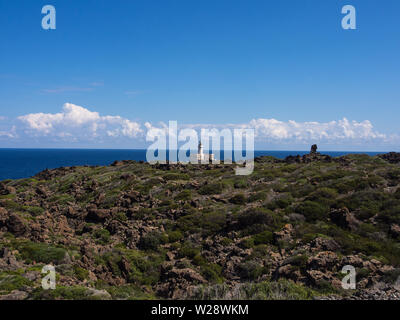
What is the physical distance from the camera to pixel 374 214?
16500 millimetres

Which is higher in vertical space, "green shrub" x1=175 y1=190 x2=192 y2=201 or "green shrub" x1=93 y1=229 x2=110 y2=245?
"green shrub" x1=175 y1=190 x2=192 y2=201

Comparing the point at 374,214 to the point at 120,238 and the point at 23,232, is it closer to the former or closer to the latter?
the point at 120,238

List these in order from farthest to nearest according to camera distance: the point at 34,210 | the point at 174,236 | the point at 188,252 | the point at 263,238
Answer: the point at 34,210 < the point at 174,236 < the point at 263,238 < the point at 188,252

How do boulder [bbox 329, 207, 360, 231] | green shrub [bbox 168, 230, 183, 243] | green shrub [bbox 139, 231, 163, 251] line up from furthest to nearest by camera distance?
green shrub [bbox 168, 230, 183, 243] < green shrub [bbox 139, 231, 163, 251] < boulder [bbox 329, 207, 360, 231]

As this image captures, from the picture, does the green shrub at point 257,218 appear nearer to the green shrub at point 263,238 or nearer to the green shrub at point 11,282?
the green shrub at point 263,238

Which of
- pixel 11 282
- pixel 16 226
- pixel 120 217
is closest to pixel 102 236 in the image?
pixel 120 217

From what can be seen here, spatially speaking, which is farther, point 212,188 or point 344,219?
point 212,188

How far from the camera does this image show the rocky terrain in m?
9.98

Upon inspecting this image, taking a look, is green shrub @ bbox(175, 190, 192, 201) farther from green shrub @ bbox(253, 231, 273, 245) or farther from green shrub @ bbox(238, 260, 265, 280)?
green shrub @ bbox(238, 260, 265, 280)

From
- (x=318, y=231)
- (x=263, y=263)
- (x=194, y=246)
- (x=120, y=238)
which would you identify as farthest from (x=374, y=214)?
(x=120, y=238)

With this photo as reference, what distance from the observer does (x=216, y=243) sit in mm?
15633

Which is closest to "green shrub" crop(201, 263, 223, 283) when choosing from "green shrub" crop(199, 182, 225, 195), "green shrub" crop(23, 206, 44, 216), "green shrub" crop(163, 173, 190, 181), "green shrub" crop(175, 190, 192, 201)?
"green shrub" crop(175, 190, 192, 201)

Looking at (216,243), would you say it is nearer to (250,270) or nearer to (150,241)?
(250,270)
